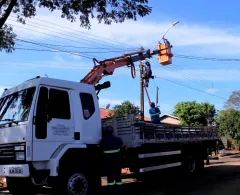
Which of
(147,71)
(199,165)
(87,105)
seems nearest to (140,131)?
(87,105)

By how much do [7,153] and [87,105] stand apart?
7.17 feet

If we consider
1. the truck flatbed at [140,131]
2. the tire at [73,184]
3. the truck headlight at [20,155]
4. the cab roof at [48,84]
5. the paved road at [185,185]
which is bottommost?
the paved road at [185,185]

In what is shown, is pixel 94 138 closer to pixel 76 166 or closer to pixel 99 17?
pixel 76 166

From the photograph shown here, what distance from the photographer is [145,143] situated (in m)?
9.82

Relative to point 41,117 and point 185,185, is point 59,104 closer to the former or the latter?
point 41,117

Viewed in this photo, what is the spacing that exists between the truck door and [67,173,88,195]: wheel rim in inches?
30.1

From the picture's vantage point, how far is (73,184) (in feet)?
25.6

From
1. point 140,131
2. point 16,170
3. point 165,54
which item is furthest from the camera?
point 165,54

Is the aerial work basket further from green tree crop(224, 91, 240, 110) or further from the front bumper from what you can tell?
green tree crop(224, 91, 240, 110)

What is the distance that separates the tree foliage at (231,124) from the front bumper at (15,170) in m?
30.6

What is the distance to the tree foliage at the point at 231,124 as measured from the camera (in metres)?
34.9

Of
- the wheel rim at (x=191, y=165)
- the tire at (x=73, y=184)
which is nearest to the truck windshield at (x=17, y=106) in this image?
the tire at (x=73, y=184)

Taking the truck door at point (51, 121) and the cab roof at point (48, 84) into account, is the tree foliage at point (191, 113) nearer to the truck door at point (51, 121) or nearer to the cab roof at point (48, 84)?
the cab roof at point (48, 84)

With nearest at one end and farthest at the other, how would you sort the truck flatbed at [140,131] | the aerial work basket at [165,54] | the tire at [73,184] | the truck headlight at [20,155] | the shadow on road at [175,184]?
the truck headlight at [20,155], the tire at [73,184], the truck flatbed at [140,131], the shadow on road at [175,184], the aerial work basket at [165,54]
